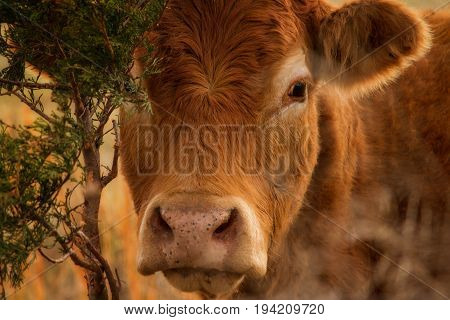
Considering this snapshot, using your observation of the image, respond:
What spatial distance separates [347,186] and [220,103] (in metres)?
1.30

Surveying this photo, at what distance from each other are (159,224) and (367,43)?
6.42 feet

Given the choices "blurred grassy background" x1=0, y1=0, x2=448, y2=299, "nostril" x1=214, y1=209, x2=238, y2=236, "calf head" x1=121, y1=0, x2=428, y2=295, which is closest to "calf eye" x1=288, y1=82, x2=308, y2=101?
"calf head" x1=121, y1=0, x2=428, y2=295

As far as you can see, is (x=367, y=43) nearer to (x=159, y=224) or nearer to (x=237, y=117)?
(x=237, y=117)

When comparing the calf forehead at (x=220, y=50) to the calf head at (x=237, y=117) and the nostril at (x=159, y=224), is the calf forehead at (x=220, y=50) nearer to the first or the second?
the calf head at (x=237, y=117)

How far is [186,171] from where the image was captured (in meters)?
3.88

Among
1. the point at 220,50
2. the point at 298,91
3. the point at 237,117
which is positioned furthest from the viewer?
the point at 298,91

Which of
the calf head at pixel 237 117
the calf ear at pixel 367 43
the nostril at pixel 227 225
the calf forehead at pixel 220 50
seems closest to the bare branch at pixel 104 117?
the calf head at pixel 237 117

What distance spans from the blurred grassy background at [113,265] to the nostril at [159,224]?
1.55 meters

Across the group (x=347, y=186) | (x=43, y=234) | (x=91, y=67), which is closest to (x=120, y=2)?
(x=91, y=67)

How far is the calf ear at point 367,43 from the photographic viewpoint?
14.9 feet

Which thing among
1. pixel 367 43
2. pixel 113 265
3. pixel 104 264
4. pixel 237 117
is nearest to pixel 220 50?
pixel 237 117

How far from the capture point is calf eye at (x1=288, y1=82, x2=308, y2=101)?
4.43 meters

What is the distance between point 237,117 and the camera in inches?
162
